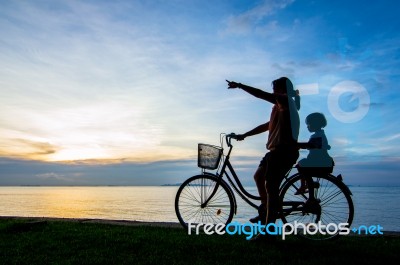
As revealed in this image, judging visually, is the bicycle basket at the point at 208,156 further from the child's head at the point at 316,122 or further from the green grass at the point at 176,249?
the child's head at the point at 316,122

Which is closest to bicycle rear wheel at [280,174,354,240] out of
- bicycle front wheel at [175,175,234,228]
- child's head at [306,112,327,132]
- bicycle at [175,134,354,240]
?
bicycle at [175,134,354,240]

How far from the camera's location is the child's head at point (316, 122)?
6.27m

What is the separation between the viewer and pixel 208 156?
21.5 ft

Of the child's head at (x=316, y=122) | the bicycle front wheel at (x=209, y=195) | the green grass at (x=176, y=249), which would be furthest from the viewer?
the bicycle front wheel at (x=209, y=195)

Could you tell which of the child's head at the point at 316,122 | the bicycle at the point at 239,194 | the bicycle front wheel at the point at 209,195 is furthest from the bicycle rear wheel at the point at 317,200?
the bicycle front wheel at the point at 209,195

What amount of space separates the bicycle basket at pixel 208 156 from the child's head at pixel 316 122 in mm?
1619

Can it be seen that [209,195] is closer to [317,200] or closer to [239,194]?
[239,194]

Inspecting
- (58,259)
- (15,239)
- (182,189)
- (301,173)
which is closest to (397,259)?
(301,173)

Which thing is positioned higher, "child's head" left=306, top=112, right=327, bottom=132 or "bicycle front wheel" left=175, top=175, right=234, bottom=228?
"child's head" left=306, top=112, right=327, bottom=132

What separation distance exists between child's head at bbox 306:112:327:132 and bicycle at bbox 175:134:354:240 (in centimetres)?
84

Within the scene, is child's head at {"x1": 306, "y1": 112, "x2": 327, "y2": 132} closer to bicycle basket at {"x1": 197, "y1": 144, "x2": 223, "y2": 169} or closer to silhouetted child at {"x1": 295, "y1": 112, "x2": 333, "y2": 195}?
silhouetted child at {"x1": 295, "y1": 112, "x2": 333, "y2": 195}

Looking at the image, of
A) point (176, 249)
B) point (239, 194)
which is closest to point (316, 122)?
point (239, 194)

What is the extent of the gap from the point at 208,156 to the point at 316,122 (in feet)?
6.51

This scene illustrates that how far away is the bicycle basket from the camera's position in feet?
21.4
